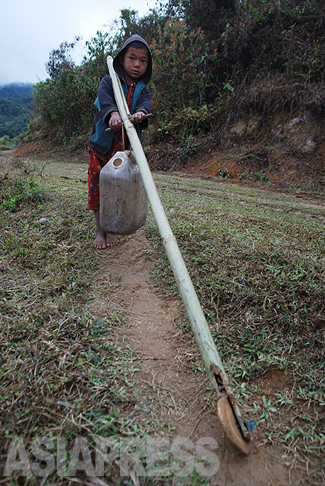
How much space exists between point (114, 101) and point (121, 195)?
895 millimetres

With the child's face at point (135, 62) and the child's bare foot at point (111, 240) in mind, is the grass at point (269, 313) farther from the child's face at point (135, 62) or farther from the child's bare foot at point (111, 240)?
the child's face at point (135, 62)

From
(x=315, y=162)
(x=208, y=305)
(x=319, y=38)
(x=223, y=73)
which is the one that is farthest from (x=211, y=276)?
(x=223, y=73)

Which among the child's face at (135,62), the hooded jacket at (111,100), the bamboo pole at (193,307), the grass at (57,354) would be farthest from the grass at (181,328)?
the child's face at (135,62)

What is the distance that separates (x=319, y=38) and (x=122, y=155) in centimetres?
936

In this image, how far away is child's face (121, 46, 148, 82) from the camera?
92.7 inches

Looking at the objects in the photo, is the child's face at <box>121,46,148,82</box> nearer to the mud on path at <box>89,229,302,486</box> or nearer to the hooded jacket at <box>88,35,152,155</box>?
the hooded jacket at <box>88,35,152,155</box>

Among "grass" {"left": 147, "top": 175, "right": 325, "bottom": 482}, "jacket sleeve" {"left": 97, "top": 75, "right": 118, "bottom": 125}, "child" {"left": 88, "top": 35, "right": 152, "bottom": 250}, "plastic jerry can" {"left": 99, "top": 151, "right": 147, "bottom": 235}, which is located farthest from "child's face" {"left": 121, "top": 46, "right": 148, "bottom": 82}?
"grass" {"left": 147, "top": 175, "right": 325, "bottom": 482}

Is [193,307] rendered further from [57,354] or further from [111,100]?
[111,100]

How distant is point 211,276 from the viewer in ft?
6.93

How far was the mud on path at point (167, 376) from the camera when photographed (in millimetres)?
1140

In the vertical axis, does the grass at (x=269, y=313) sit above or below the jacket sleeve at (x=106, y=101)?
below

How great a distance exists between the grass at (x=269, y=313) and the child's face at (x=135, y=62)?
1.38m

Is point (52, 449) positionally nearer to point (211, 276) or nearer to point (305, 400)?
point (305, 400)

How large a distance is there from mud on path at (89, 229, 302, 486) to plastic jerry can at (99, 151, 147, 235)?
44cm
